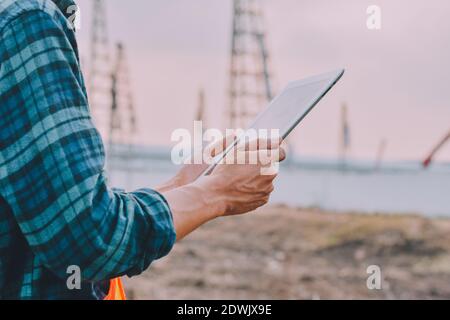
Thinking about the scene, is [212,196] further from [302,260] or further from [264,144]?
[302,260]

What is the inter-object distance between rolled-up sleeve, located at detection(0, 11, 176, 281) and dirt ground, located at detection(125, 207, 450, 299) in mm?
3767

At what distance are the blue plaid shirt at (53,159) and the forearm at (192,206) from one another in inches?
4.3

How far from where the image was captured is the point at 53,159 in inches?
43.8

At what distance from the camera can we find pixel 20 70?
3.73ft

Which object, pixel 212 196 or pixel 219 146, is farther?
pixel 219 146

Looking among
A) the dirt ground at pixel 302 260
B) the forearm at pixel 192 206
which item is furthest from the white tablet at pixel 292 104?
the dirt ground at pixel 302 260

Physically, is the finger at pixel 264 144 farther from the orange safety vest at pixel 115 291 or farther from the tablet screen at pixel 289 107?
the orange safety vest at pixel 115 291

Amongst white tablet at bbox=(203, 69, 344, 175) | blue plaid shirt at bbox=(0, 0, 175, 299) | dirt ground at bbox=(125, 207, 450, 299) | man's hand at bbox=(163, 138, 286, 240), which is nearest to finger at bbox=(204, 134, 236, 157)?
white tablet at bbox=(203, 69, 344, 175)

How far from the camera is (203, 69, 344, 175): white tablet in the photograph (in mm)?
1440

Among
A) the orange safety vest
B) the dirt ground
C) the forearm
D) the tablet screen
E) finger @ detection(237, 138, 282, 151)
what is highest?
the tablet screen

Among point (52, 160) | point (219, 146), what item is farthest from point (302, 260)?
point (52, 160)

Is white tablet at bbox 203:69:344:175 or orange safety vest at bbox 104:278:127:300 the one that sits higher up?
white tablet at bbox 203:69:344:175

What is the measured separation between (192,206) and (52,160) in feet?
0.94

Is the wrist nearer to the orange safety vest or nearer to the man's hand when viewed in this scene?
the man's hand
